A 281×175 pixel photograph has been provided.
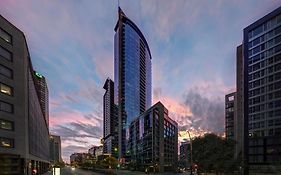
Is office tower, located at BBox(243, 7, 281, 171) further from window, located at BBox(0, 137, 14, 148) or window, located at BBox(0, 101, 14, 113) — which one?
window, located at BBox(0, 101, 14, 113)

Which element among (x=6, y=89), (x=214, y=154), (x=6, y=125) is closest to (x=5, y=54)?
(x=6, y=89)

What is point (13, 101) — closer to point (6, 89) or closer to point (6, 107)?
point (6, 107)

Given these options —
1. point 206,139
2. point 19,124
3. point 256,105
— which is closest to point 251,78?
point 256,105

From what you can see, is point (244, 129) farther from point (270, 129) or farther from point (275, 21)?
point (275, 21)

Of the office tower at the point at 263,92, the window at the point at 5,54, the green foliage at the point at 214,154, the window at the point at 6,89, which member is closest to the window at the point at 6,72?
the window at the point at 5,54

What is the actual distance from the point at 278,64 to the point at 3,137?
9359cm

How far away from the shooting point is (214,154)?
335ft

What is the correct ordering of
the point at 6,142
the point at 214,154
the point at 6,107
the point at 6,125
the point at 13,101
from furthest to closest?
the point at 214,154
the point at 13,101
the point at 6,107
the point at 6,125
the point at 6,142

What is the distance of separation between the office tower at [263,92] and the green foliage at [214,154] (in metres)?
21.3

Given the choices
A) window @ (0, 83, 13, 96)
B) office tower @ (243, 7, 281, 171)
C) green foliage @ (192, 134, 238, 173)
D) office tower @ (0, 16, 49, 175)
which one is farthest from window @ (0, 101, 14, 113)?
office tower @ (243, 7, 281, 171)

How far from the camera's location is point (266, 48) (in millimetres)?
130875

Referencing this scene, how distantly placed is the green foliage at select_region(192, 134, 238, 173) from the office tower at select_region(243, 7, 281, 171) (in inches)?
839

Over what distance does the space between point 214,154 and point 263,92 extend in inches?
1565

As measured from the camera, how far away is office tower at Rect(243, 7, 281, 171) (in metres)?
123
